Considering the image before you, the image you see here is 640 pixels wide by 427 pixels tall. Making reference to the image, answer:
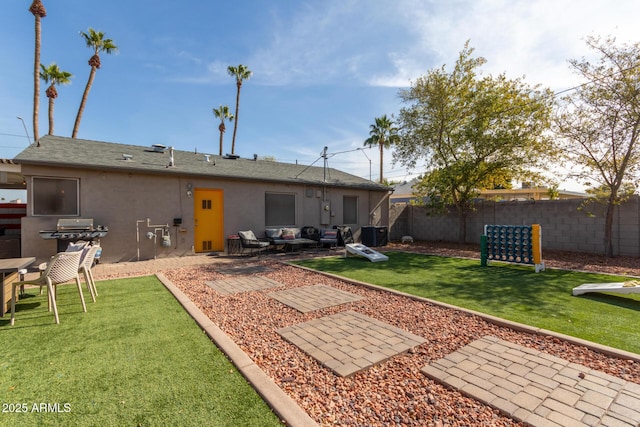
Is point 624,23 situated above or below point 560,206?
above

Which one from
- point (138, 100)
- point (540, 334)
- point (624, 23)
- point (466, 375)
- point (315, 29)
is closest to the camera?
point (466, 375)

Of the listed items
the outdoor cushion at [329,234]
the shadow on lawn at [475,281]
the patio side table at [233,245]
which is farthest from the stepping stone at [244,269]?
the outdoor cushion at [329,234]

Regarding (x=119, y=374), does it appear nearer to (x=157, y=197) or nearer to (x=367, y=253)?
(x=367, y=253)

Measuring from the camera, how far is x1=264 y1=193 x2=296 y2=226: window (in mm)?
11367

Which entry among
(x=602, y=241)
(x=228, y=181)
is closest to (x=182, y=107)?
(x=228, y=181)

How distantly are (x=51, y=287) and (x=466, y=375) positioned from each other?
5.00 metres

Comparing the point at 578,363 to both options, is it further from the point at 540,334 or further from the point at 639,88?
the point at 639,88

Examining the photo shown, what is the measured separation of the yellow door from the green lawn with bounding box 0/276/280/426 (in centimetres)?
586

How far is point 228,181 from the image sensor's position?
10375 mm

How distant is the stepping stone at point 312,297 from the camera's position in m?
4.61

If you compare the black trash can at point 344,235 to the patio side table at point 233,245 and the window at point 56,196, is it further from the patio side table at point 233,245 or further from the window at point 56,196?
the window at point 56,196

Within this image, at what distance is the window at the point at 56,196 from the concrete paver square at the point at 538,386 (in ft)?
31.2

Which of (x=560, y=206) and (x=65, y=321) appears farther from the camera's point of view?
(x=560, y=206)

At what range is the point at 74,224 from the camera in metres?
7.62
